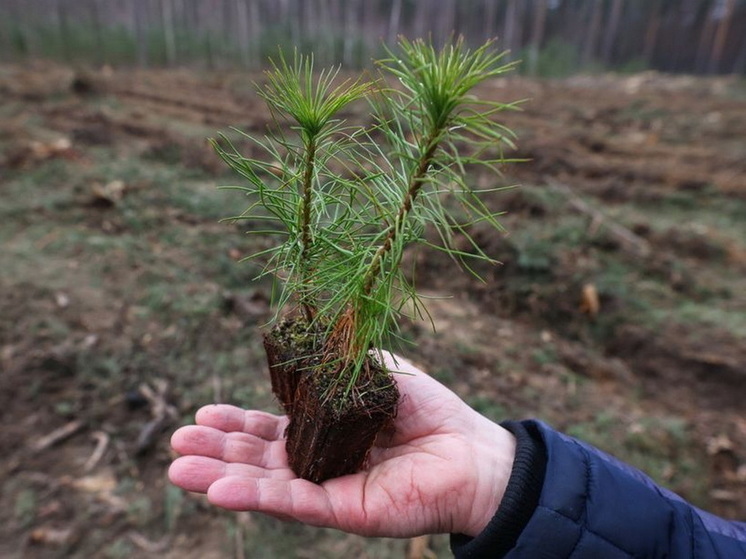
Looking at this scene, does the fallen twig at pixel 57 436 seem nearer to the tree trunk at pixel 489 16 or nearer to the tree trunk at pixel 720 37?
the tree trunk at pixel 720 37

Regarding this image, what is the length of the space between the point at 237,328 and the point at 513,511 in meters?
2.73

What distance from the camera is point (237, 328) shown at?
376 cm

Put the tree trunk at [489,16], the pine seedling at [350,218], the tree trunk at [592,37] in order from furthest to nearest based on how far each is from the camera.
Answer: the tree trunk at [489,16] < the tree trunk at [592,37] < the pine seedling at [350,218]

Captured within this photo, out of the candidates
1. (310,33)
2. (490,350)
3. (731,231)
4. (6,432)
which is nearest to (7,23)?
(310,33)

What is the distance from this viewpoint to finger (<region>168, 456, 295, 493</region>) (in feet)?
4.97

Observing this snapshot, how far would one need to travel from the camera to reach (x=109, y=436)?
2953 millimetres

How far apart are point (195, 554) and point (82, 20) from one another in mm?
20431

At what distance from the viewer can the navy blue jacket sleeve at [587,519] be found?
142 cm

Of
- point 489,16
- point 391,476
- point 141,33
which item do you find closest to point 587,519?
point 391,476

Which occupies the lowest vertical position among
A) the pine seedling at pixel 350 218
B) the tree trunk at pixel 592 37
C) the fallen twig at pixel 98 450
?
the fallen twig at pixel 98 450

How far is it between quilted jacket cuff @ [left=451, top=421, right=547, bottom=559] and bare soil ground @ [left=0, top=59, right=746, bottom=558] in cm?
124

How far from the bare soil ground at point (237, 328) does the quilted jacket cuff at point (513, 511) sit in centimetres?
124

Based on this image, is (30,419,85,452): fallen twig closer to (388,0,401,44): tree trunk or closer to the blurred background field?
the blurred background field

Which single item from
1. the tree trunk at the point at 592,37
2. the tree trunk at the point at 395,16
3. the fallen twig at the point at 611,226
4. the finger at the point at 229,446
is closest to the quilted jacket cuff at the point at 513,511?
the finger at the point at 229,446
